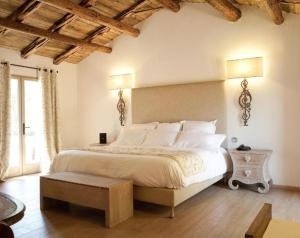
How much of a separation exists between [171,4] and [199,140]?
2.37 metres

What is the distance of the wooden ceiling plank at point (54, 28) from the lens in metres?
4.48

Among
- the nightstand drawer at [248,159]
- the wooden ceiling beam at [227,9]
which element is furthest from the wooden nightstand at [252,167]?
the wooden ceiling beam at [227,9]

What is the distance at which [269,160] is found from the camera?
14.4 ft

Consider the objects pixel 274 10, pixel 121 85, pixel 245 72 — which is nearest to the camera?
pixel 274 10

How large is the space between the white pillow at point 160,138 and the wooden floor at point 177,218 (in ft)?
3.17

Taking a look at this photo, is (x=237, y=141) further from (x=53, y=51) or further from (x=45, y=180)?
→ (x=53, y=51)

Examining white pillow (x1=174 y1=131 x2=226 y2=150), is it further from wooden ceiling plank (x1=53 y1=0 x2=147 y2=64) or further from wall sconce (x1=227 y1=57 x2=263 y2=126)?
wooden ceiling plank (x1=53 y1=0 x2=147 y2=64)

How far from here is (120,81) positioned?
5.82m

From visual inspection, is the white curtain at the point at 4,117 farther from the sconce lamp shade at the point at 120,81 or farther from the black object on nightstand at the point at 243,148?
the black object on nightstand at the point at 243,148

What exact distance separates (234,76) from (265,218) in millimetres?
2951

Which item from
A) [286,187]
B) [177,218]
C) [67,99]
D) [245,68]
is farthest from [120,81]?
[286,187]

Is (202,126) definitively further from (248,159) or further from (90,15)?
(90,15)

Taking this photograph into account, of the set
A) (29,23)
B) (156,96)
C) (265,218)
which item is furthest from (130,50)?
(265,218)

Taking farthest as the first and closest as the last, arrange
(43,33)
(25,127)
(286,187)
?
(25,127) < (43,33) < (286,187)
